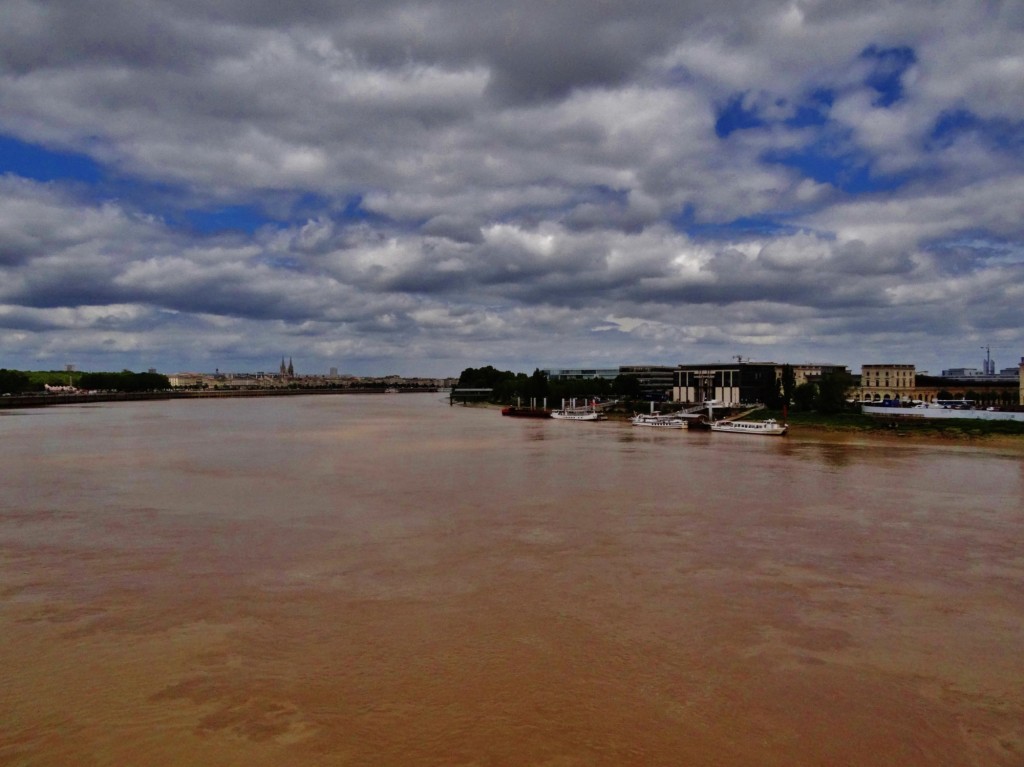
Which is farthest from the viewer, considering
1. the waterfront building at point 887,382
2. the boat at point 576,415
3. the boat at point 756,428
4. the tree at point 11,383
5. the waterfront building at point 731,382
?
the tree at point 11,383

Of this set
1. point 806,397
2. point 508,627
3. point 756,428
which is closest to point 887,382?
point 806,397

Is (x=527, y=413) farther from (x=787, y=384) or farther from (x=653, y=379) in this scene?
(x=653, y=379)

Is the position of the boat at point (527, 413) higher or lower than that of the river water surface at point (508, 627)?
higher

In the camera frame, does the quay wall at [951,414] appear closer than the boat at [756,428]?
Yes

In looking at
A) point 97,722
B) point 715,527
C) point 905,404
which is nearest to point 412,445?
point 715,527

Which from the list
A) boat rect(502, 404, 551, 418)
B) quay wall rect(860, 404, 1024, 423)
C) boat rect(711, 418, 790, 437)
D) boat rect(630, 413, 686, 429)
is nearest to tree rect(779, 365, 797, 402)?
quay wall rect(860, 404, 1024, 423)

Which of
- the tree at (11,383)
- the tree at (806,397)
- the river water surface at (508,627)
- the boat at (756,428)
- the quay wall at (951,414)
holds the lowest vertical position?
the river water surface at (508,627)

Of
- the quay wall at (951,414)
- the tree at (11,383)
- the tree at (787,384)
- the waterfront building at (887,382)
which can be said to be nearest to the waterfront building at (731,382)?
the tree at (787,384)

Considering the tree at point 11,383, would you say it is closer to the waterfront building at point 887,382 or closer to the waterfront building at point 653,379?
the waterfront building at point 653,379

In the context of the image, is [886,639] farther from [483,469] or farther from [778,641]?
[483,469]
